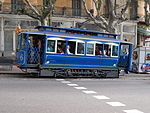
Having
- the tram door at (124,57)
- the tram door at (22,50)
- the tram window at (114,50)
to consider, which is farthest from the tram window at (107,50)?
the tram door at (22,50)

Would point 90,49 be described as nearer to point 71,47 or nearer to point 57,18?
point 71,47

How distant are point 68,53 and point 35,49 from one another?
2.07 m

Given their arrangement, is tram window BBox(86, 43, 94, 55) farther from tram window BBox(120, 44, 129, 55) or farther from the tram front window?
tram window BBox(120, 44, 129, 55)

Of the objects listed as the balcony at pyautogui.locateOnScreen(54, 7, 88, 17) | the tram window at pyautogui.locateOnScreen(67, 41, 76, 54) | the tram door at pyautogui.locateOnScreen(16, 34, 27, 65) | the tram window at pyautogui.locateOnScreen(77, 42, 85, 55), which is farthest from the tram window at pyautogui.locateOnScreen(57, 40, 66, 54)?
the balcony at pyautogui.locateOnScreen(54, 7, 88, 17)

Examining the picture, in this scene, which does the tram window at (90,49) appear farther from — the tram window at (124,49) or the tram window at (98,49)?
the tram window at (124,49)

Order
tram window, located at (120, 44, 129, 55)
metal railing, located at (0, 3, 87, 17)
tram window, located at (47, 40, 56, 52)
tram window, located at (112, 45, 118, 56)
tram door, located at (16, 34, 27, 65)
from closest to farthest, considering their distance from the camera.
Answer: tram door, located at (16, 34, 27, 65) → tram window, located at (47, 40, 56, 52) → tram window, located at (112, 45, 118, 56) → tram window, located at (120, 44, 129, 55) → metal railing, located at (0, 3, 87, 17)

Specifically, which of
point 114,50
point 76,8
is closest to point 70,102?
point 114,50

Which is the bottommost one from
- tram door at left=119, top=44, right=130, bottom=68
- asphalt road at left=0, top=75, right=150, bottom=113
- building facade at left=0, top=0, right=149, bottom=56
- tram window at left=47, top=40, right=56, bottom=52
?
asphalt road at left=0, top=75, right=150, bottom=113

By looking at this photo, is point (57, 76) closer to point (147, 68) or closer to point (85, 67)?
point (85, 67)

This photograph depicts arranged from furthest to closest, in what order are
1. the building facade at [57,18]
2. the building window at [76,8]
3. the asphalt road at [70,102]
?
the building window at [76,8] < the building facade at [57,18] < the asphalt road at [70,102]

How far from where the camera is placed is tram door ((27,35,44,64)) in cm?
1487

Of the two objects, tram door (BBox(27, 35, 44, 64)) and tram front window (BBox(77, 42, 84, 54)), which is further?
tram front window (BBox(77, 42, 84, 54))

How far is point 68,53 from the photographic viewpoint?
15.6m

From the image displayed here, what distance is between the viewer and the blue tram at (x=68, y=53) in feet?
49.0
